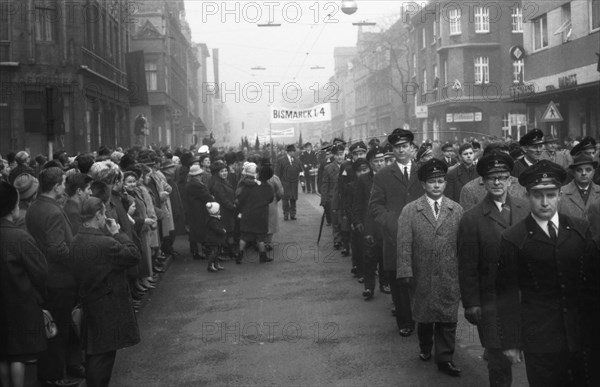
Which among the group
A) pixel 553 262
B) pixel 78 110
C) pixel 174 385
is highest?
pixel 78 110

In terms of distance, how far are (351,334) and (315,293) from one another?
223 cm

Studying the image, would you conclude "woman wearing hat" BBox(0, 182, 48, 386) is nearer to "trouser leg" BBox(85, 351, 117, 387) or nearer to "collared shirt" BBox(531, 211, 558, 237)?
"trouser leg" BBox(85, 351, 117, 387)

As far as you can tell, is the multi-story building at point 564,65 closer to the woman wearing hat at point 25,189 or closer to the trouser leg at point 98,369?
the woman wearing hat at point 25,189

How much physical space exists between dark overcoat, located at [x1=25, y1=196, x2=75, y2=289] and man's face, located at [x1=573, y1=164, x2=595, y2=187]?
4.90m

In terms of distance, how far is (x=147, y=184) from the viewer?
11.0 meters

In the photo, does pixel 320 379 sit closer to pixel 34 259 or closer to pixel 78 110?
pixel 34 259

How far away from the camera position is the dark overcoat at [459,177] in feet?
31.6

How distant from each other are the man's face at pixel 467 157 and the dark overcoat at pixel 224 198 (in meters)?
4.41

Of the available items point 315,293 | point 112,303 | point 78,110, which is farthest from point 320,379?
point 78,110

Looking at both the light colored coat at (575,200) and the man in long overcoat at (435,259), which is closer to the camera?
the man in long overcoat at (435,259)

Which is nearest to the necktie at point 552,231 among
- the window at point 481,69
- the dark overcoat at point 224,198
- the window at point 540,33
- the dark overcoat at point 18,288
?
the dark overcoat at point 18,288

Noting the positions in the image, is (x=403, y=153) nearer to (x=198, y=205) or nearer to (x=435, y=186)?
(x=435, y=186)

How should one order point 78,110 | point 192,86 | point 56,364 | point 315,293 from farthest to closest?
point 192,86 → point 78,110 → point 315,293 → point 56,364

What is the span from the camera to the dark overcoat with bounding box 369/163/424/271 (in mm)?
7633
